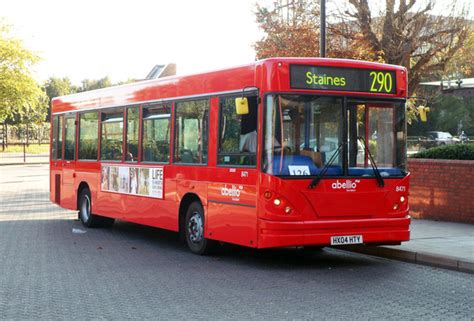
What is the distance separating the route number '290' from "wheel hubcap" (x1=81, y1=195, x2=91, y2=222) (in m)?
7.93

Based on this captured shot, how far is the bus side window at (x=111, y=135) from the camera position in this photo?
1516 centimetres

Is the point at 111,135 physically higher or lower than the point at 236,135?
higher

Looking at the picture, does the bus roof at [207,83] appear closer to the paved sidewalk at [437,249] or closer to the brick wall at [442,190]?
the paved sidewalk at [437,249]

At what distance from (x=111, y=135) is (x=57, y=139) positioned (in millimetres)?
3557

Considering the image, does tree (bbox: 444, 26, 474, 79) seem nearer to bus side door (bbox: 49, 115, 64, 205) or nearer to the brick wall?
the brick wall

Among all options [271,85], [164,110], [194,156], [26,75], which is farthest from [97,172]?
[26,75]

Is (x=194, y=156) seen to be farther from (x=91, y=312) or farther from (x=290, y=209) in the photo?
(x=91, y=312)

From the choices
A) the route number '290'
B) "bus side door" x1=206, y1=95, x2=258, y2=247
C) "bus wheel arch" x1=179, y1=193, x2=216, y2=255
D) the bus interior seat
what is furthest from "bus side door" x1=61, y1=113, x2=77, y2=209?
the route number '290'

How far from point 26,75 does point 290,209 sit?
145ft

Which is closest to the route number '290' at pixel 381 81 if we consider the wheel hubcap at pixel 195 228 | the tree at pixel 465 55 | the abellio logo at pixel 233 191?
the abellio logo at pixel 233 191

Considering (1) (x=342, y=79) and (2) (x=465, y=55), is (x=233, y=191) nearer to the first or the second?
(1) (x=342, y=79)

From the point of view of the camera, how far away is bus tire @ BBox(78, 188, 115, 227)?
16625 millimetres

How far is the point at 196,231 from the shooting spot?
12234mm

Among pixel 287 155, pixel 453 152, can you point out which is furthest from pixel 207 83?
pixel 453 152
